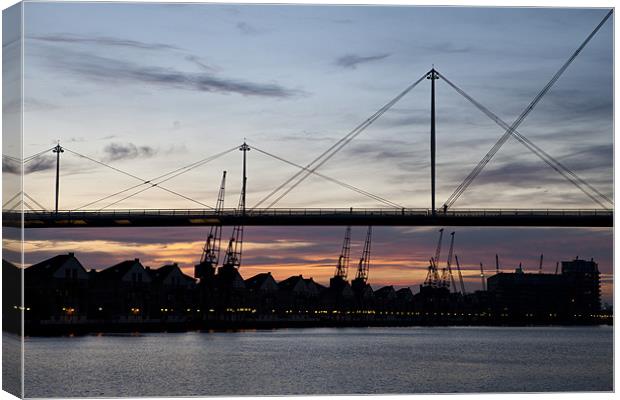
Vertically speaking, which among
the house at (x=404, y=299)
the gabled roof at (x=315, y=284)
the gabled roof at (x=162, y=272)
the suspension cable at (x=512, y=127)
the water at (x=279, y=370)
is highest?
the suspension cable at (x=512, y=127)

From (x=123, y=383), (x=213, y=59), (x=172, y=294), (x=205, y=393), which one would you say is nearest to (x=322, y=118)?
(x=213, y=59)

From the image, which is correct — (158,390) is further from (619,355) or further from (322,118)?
(619,355)

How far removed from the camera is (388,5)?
42.6 ft

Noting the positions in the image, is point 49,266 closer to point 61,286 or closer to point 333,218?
point 61,286

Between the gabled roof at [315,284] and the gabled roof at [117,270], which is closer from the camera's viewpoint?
the gabled roof at [117,270]

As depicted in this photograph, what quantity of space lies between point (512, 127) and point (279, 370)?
9.35 m

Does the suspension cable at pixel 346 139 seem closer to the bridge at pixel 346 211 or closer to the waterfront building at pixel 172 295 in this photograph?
the bridge at pixel 346 211

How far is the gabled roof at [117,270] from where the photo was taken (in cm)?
5538

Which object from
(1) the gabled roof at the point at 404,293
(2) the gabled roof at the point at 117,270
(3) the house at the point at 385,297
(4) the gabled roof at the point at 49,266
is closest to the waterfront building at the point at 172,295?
(2) the gabled roof at the point at 117,270

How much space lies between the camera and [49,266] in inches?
1939

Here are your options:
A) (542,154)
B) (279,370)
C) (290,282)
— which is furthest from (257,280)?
(542,154)

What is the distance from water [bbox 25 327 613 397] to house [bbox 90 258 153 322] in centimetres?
1471

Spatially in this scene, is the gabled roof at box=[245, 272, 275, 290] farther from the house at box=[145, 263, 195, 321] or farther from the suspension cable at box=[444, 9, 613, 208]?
the suspension cable at box=[444, 9, 613, 208]

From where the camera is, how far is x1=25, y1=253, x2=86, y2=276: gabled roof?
1928 inches
